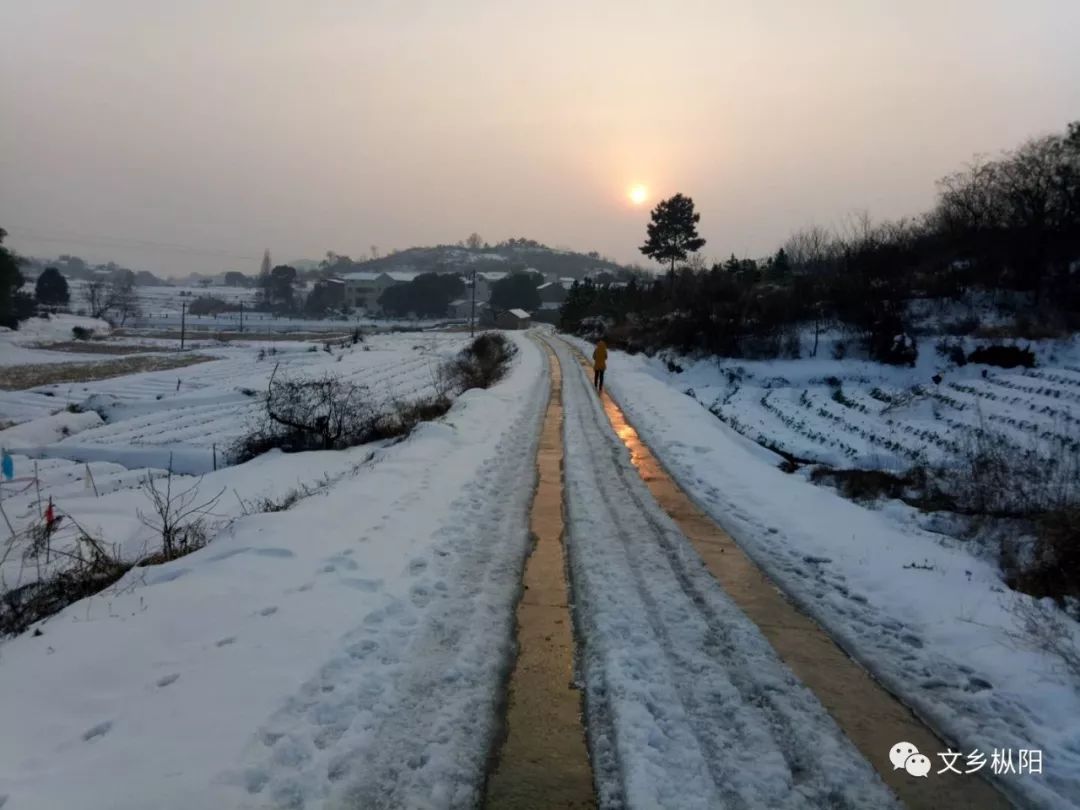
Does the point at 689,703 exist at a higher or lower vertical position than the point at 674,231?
lower

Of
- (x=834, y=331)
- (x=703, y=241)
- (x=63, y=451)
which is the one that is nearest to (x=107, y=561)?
(x=63, y=451)

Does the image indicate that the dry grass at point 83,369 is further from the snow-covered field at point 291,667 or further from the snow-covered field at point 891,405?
the snow-covered field at point 291,667

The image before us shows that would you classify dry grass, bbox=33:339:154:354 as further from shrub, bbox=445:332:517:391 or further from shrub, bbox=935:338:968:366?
shrub, bbox=935:338:968:366

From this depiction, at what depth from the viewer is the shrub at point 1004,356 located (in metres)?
21.0

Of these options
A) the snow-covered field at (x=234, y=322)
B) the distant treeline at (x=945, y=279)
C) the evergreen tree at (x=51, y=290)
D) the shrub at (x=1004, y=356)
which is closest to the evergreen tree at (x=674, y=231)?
the distant treeline at (x=945, y=279)

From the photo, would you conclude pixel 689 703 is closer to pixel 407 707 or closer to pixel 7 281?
pixel 407 707

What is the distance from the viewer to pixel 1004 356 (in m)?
21.5

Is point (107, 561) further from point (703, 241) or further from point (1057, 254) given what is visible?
point (703, 241)

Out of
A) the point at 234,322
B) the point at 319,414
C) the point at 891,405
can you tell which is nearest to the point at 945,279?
the point at 891,405

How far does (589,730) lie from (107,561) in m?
5.55

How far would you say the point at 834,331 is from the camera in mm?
28406

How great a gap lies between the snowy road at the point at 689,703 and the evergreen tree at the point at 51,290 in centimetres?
11839

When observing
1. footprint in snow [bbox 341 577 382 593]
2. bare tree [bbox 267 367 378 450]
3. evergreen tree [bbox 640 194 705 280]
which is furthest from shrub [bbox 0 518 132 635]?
evergreen tree [bbox 640 194 705 280]

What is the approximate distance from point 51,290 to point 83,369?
70.6 metres
